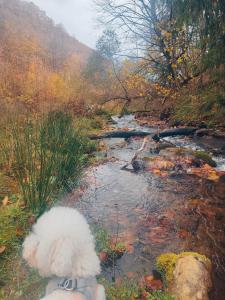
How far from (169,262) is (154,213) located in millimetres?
1643

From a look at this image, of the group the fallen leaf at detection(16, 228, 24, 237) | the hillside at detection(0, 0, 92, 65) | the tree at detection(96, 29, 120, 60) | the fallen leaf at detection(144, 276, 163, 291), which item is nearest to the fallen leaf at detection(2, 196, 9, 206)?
the fallen leaf at detection(16, 228, 24, 237)

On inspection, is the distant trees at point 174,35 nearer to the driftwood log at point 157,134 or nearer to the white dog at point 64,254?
the driftwood log at point 157,134

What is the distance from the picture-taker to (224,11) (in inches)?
280

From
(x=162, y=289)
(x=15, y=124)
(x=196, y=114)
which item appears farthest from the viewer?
(x=196, y=114)

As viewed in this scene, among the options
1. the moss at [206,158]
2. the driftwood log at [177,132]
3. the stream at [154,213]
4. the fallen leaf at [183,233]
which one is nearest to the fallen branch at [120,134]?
the driftwood log at [177,132]

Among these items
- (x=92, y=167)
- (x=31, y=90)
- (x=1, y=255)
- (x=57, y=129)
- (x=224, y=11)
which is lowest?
(x=92, y=167)

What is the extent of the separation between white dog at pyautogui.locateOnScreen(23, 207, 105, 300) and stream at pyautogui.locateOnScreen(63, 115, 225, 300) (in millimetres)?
1561

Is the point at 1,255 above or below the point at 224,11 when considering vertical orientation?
below

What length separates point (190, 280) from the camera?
321 cm

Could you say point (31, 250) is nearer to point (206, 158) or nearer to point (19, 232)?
point (19, 232)

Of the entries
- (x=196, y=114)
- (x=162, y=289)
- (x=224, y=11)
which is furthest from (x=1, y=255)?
(x=196, y=114)

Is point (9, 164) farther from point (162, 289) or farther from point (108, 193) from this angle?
point (162, 289)

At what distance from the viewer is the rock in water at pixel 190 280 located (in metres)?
3.12

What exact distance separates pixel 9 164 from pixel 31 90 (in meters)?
2.90
